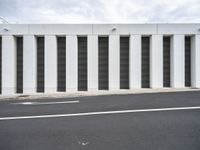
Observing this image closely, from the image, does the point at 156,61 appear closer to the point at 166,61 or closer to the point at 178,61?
the point at 166,61

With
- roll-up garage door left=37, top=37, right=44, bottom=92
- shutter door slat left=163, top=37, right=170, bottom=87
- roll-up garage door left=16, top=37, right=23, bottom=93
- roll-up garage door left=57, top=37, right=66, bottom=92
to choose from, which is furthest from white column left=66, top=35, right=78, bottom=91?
shutter door slat left=163, top=37, right=170, bottom=87

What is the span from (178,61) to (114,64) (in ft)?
18.9

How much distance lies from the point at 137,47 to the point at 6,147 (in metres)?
13.3

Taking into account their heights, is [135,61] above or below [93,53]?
below

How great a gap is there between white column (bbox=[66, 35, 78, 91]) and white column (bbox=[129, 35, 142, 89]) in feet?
16.1

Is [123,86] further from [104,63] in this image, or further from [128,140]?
[128,140]

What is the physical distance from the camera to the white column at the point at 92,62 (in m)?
15.3

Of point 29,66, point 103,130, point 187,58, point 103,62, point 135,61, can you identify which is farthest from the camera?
point 187,58

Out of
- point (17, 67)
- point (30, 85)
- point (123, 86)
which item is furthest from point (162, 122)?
point (17, 67)

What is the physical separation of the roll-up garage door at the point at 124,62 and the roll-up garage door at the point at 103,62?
141 centimetres

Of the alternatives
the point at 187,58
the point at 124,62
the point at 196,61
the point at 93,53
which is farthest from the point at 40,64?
the point at 196,61

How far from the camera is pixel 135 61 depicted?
15.4 metres

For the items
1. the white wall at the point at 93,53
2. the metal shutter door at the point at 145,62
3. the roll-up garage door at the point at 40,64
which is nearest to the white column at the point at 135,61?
the white wall at the point at 93,53

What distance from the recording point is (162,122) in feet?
19.0
